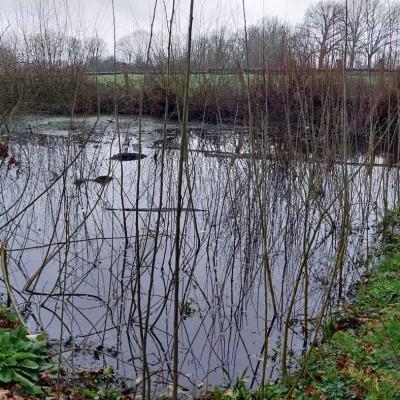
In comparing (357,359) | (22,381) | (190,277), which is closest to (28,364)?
(22,381)

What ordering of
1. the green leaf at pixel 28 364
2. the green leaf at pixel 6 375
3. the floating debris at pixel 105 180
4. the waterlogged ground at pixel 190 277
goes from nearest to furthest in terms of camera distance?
the green leaf at pixel 6 375, the green leaf at pixel 28 364, the waterlogged ground at pixel 190 277, the floating debris at pixel 105 180

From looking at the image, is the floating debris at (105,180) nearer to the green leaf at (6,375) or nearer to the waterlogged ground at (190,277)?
the waterlogged ground at (190,277)

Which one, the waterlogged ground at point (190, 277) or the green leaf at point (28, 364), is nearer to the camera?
the green leaf at point (28, 364)

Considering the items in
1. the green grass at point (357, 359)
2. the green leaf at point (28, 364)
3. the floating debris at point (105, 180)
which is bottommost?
the green grass at point (357, 359)

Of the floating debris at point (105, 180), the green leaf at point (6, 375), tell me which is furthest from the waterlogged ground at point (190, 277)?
the green leaf at point (6, 375)

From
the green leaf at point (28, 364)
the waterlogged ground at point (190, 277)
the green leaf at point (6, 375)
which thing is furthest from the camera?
the waterlogged ground at point (190, 277)

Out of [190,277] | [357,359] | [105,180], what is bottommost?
[357,359]

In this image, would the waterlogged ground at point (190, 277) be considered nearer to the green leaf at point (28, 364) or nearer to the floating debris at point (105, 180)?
the floating debris at point (105, 180)

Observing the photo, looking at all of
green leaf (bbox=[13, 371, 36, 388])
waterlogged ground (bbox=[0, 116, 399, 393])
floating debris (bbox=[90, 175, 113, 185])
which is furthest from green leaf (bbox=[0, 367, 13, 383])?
floating debris (bbox=[90, 175, 113, 185])

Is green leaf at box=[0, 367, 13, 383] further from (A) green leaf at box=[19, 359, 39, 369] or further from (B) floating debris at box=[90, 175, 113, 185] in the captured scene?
Answer: (B) floating debris at box=[90, 175, 113, 185]

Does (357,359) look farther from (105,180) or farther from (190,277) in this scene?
(105,180)

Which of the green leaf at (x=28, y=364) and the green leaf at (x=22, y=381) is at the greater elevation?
the green leaf at (x=28, y=364)

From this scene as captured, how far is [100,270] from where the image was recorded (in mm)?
4164

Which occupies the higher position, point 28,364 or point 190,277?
point 190,277
